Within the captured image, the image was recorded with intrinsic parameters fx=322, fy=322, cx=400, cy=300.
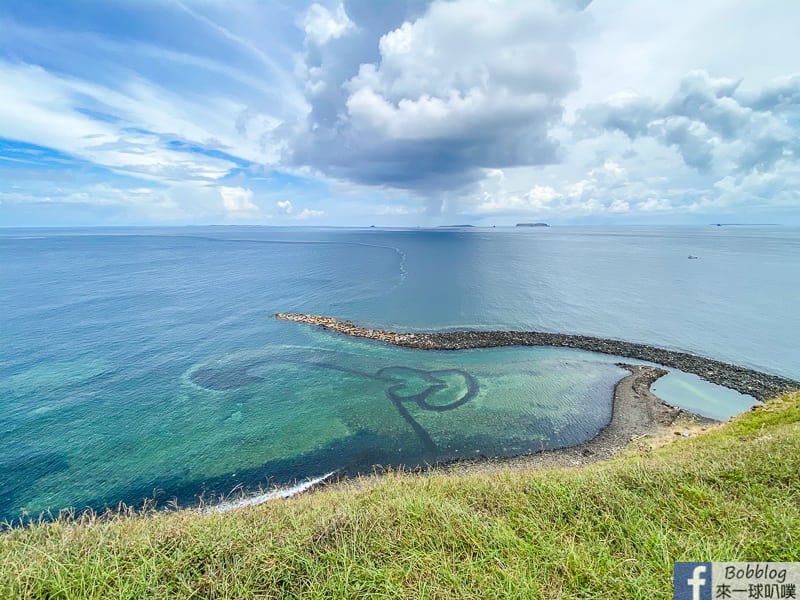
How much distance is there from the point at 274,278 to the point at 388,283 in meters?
30.0

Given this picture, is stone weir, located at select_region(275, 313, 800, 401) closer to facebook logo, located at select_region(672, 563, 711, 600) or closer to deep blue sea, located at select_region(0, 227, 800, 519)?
deep blue sea, located at select_region(0, 227, 800, 519)

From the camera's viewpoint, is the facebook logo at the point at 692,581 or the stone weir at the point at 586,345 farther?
the stone weir at the point at 586,345

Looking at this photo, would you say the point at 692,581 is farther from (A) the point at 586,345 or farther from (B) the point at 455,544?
(A) the point at 586,345

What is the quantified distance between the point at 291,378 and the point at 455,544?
28731 millimetres

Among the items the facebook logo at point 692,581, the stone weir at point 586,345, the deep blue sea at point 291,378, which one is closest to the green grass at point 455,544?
the facebook logo at point 692,581

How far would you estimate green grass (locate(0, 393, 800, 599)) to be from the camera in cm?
630

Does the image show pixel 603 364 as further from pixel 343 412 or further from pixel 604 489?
pixel 604 489

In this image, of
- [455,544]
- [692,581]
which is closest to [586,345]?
[692,581]

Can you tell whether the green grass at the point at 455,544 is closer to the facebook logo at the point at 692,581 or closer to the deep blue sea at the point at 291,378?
the facebook logo at the point at 692,581

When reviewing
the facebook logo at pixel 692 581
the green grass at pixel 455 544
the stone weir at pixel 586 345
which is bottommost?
the stone weir at pixel 586 345

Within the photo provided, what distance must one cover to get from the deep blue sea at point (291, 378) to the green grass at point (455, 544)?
13853 mm

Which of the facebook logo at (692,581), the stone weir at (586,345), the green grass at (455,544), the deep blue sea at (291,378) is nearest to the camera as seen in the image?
the facebook logo at (692,581)

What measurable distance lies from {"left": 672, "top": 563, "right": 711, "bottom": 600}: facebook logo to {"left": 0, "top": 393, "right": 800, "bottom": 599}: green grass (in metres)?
0.31

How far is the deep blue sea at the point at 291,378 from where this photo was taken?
21.3m
